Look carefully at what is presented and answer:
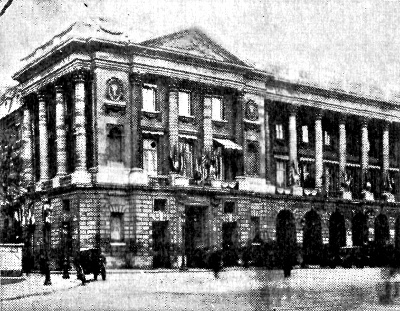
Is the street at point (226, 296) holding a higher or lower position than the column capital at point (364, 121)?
lower

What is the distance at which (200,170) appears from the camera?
46.6 meters

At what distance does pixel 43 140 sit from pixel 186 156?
9.26 metres

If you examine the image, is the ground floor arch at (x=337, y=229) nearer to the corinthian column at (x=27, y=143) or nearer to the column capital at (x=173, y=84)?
the column capital at (x=173, y=84)

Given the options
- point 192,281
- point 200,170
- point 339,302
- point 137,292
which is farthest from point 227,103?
point 339,302

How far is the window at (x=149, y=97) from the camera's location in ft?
151

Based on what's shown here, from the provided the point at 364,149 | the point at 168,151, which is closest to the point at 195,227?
the point at 168,151

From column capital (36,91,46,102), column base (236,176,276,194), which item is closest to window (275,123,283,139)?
column base (236,176,276,194)

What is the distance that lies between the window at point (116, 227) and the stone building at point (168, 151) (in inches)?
Answer: 2.5

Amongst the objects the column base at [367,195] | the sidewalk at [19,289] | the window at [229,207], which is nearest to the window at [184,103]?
the window at [229,207]

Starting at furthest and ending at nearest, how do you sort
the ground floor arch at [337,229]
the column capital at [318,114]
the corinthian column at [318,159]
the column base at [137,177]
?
the column capital at [318,114]
the ground floor arch at [337,229]
the corinthian column at [318,159]
the column base at [137,177]

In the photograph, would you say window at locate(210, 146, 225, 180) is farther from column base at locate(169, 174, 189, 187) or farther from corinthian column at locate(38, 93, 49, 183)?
corinthian column at locate(38, 93, 49, 183)

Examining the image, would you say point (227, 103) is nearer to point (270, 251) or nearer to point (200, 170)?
point (200, 170)

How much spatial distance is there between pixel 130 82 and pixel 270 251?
13.8m

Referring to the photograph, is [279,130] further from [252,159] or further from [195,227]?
[195,227]
